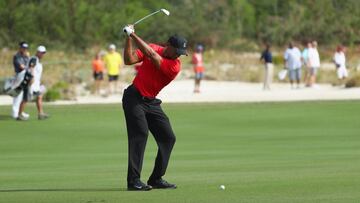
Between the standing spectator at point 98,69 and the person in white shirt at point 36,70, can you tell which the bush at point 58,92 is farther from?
the person in white shirt at point 36,70

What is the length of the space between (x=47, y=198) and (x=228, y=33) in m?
59.7

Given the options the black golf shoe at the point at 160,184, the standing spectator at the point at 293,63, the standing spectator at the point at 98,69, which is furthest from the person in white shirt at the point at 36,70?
the standing spectator at the point at 293,63

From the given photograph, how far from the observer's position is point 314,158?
17531 millimetres

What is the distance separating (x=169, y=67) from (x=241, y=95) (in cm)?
2736

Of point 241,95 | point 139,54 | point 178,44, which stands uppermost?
point 178,44

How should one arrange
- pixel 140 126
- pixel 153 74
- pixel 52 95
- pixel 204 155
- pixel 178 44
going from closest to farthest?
pixel 178 44, pixel 153 74, pixel 140 126, pixel 204 155, pixel 52 95

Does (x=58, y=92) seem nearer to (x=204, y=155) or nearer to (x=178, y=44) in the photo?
(x=204, y=155)

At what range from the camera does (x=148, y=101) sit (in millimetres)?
12703

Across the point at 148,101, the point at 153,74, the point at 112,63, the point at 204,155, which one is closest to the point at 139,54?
the point at 153,74

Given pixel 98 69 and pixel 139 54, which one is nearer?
pixel 139 54

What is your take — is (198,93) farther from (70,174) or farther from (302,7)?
(302,7)

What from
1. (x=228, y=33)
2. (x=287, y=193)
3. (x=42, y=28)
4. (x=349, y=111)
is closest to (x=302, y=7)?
(x=228, y=33)

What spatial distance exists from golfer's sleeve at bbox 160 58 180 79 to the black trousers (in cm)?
44

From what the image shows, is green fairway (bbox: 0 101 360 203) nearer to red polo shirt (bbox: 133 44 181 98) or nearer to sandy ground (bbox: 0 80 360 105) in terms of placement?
red polo shirt (bbox: 133 44 181 98)
